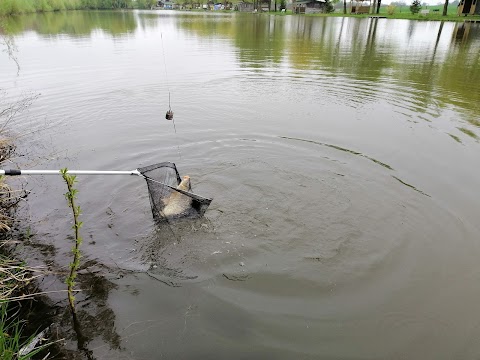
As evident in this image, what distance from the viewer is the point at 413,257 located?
4.71 m

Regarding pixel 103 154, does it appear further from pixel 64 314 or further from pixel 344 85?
pixel 344 85

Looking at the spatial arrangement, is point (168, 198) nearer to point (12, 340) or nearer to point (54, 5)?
point (12, 340)

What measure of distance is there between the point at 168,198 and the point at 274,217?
67.7 inches

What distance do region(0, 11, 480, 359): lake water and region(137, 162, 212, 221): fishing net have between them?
255 mm

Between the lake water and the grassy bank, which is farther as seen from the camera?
the grassy bank

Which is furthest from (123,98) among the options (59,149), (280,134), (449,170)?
(449,170)

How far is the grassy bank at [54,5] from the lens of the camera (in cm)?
4453

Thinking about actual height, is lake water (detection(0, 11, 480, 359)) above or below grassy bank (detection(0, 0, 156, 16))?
below

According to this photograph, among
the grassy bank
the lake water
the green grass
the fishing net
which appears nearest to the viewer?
the green grass

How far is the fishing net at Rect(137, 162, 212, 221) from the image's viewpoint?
486 cm

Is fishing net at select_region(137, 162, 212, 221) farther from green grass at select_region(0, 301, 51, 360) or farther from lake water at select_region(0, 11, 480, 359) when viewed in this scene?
green grass at select_region(0, 301, 51, 360)

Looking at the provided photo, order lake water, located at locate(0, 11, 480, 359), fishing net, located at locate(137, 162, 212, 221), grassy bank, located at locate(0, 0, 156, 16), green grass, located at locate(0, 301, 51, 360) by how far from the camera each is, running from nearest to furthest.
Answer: green grass, located at locate(0, 301, 51, 360) < lake water, located at locate(0, 11, 480, 359) < fishing net, located at locate(137, 162, 212, 221) < grassy bank, located at locate(0, 0, 156, 16)

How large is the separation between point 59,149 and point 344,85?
10.3m

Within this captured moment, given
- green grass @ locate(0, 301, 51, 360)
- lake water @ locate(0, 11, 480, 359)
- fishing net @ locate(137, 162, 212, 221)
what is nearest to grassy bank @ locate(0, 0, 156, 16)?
lake water @ locate(0, 11, 480, 359)
